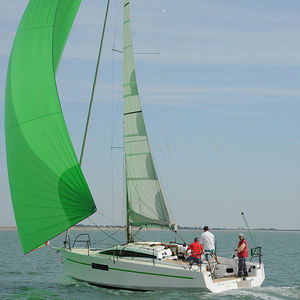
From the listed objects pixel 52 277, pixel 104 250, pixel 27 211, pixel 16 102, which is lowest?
pixel 52 277

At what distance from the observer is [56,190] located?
17.3 m

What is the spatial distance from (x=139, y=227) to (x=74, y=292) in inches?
136

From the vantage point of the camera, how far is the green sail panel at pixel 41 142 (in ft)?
56.9

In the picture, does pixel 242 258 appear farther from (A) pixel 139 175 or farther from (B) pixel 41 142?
(B) pixel 41 142

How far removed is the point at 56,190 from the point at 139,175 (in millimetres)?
3765

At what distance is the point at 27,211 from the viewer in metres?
17.6

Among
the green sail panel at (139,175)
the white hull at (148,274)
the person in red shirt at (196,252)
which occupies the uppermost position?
the green sail panel at (139,175)

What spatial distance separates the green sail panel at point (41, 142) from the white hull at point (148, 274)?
A: 1946 mm

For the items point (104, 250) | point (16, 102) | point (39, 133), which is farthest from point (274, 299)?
point (16, 102)

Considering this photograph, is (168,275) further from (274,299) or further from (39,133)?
(39,133)

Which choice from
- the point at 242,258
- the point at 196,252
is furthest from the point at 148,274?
the point at 242,258

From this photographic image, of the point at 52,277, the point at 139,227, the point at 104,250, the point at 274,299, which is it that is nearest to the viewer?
the point at 274,299

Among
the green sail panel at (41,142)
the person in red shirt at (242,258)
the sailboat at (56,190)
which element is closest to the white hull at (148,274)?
the sailboat at (56,190)

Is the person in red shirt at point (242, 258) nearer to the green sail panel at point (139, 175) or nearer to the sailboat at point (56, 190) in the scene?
the sailboat at point (56, 190)
